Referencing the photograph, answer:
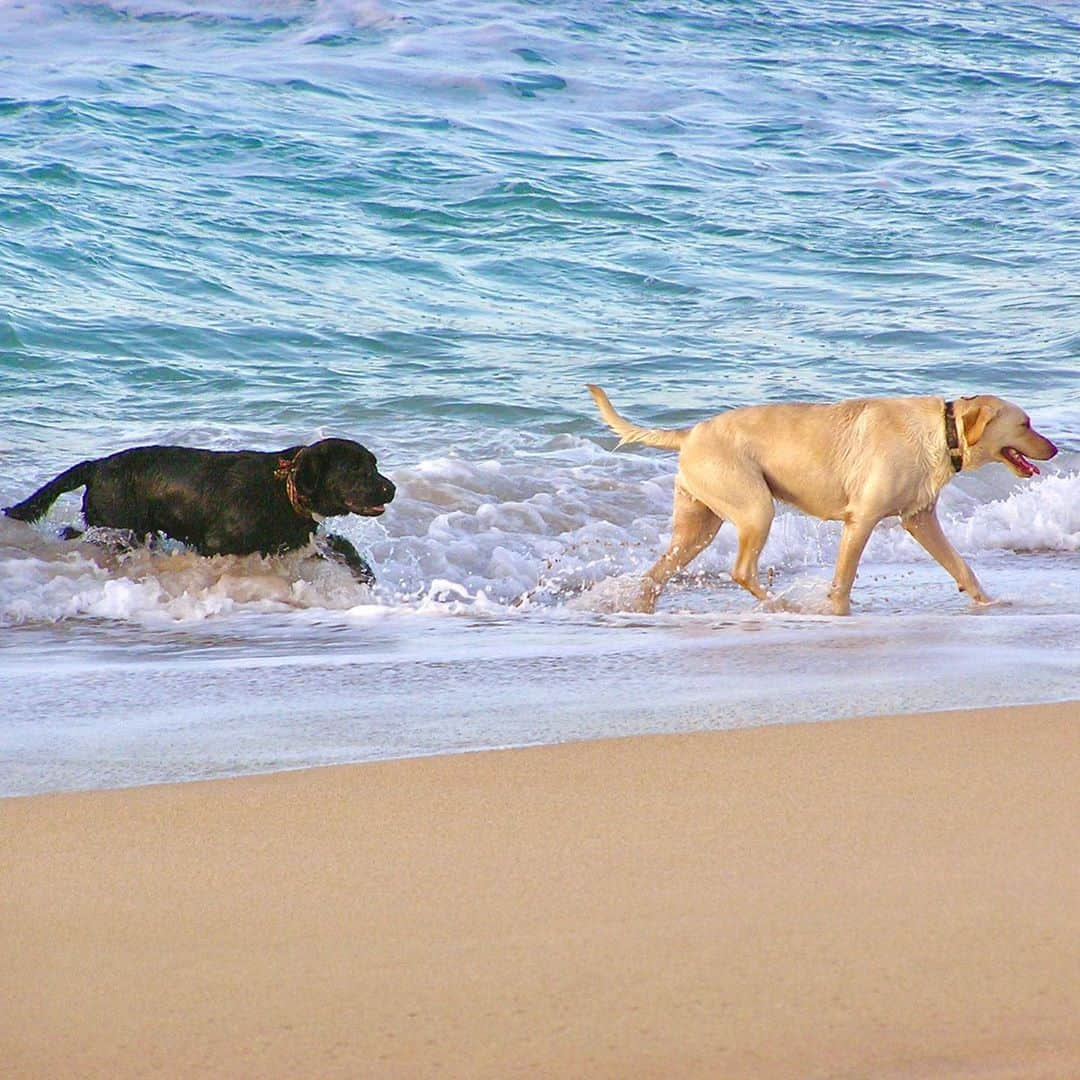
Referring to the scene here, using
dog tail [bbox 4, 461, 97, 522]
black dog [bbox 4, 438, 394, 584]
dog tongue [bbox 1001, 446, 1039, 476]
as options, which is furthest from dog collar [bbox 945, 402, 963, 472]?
dog tail [bbox 4, 461, 97, 522]

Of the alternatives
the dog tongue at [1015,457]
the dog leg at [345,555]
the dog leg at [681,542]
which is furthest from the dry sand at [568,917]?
the dog leg at [345,555]

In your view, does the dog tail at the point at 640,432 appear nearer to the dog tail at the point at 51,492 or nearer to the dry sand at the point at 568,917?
the dog tail at the point at 51,492

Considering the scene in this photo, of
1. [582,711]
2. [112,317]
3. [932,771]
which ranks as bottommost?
[112,317]

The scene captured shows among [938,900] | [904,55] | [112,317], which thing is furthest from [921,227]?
[938,900]

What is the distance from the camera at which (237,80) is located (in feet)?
64.0

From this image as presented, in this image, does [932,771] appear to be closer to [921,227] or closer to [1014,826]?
[1014,826]

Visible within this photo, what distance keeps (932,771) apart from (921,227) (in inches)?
598

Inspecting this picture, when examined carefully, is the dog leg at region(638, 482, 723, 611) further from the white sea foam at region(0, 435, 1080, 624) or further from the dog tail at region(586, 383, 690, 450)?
the dog tail at region(586, 383, 690, 450)

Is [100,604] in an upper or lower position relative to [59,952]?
lower

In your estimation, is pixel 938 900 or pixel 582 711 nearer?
pixel 938 900

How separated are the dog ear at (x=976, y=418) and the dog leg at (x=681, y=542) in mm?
1139

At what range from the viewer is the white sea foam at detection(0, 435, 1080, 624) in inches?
288

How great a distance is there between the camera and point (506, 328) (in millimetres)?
14180

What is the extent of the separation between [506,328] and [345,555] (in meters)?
6.82
